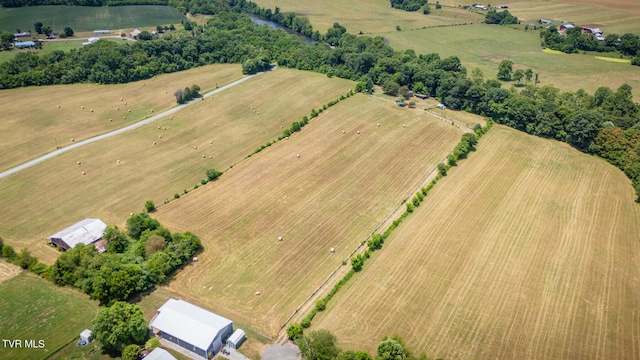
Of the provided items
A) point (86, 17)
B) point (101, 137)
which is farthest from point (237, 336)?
point (86, 17)

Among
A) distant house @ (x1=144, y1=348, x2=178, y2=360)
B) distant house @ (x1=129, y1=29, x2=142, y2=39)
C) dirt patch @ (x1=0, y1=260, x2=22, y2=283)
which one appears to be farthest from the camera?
distant house @ (x1=129, y1=29, x2=142, y2=39)

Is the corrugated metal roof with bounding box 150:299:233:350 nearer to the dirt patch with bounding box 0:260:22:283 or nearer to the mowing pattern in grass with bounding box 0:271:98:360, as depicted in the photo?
the mowing pattern in grass with bounding box 0:271:98:360

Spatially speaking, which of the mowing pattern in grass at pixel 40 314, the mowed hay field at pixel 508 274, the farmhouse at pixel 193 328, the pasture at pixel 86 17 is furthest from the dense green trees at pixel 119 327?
the pasture at pixel 86 17

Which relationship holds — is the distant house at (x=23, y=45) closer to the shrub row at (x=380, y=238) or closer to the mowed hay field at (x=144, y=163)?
the mowed hay field at (x=144, y=163)

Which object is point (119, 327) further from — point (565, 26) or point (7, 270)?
point (565, 26)

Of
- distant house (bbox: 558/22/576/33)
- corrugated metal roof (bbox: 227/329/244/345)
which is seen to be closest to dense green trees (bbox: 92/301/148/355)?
corrugated metal roof (bbox: 227/329/244/345)
